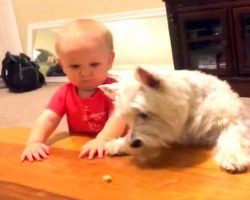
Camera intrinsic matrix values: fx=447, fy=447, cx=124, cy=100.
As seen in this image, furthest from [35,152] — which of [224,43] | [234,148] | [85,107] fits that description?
[224,43]

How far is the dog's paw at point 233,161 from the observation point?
837 mm

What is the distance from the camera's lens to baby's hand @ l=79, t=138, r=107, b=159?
1.09 meters

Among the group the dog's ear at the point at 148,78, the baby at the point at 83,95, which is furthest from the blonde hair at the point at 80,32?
the dog's ear at the point at 148,78

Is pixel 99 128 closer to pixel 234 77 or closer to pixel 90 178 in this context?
pixel 90 178

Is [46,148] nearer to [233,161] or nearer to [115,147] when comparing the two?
[115,147]

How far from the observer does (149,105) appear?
3.03 feet

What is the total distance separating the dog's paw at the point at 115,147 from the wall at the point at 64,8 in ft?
7.70

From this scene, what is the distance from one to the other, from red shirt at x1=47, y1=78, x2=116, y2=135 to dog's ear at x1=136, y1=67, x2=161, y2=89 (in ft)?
1.48

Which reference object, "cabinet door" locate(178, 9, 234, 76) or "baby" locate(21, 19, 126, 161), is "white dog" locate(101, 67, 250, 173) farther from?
"cabinet door" locate(178, 9, 234, 76)

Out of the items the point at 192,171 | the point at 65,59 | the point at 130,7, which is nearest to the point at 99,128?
the point at 65,59

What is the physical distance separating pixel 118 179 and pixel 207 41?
2.04m

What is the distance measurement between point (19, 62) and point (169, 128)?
3.06 m

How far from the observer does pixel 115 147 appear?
3.55 ft

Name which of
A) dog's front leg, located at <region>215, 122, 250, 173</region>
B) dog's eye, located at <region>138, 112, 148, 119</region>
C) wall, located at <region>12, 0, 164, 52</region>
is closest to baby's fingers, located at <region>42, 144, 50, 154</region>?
dog's eye, located at <region>138, 112, 148, 119</region>
